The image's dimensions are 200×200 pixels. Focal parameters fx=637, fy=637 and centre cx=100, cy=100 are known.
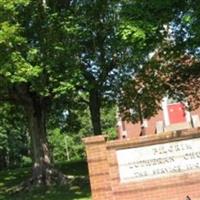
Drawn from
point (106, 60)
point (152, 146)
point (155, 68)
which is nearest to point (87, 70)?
point (106, 60)

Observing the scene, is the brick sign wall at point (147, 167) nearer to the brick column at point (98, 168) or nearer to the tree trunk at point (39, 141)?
the brick column at point (98, 168)

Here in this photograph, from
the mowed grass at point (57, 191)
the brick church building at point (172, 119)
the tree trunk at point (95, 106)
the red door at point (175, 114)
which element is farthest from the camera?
the red door at point (175, 114)

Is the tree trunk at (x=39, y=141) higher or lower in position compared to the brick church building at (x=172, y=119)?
lower

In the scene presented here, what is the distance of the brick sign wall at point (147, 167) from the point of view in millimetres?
15719

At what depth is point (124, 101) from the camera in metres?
30.8

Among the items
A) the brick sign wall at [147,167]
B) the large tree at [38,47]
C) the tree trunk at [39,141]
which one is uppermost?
the large tree at [38,47]

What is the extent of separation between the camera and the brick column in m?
15.8

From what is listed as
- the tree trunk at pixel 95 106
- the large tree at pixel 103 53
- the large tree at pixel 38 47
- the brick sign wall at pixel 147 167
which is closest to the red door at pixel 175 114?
the large tree at pixel 103 53

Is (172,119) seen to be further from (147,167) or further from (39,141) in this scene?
(147,167)

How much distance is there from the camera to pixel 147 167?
15734 millimetres

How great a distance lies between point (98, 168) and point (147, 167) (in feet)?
3.99

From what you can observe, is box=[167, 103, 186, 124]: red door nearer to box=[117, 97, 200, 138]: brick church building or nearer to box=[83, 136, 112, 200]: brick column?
box=[117, 97, 200, 138]: brick church building

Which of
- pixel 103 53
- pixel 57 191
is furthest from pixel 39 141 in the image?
pixel 103 53

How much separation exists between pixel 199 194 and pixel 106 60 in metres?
12.0
